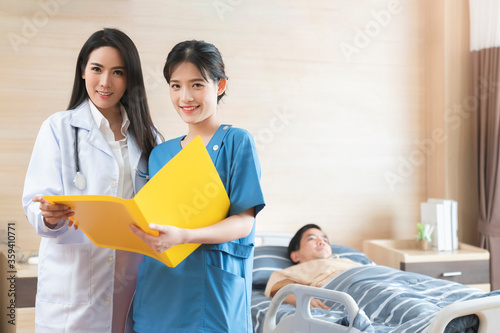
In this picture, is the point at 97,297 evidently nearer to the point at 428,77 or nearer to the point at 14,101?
the point at 14,101

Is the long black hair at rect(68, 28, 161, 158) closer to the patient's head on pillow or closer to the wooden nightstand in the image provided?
the patient's head on pillow

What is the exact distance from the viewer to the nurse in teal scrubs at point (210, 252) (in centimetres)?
116

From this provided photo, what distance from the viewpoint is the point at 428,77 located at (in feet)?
10.9

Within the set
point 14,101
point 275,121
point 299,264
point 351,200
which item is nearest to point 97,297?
point 299,264

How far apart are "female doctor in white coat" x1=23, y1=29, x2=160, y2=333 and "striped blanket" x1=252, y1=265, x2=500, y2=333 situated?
30.7 inches

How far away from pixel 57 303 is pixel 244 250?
517mm

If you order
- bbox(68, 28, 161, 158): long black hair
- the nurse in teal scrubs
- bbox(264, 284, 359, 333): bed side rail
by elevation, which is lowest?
bbox(264, 284, 359, 333): bed side rail

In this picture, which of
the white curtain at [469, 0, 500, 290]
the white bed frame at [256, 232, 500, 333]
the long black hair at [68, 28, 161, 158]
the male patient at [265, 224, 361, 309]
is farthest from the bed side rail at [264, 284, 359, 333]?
the white curtain at [469, 0, 500, 290]

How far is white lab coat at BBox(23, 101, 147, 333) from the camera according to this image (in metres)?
1.28

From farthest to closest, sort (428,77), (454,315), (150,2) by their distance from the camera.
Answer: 1. (428,77)
2. (150,2)
3. (454,315)

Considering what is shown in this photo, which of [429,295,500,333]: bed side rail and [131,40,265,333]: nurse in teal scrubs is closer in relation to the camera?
[131,40,265,333]: nurse in teal scrubs

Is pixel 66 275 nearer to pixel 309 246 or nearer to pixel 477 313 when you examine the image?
pixel 477 313

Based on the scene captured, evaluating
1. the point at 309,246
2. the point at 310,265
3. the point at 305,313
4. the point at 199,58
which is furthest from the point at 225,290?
the point at 309,246

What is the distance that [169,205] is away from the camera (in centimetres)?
106
